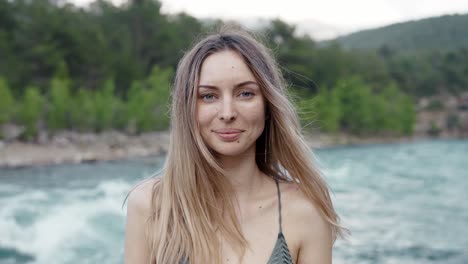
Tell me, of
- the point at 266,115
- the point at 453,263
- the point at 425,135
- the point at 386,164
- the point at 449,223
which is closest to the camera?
the point at 266,115

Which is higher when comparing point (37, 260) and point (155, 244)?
point (155, 244)

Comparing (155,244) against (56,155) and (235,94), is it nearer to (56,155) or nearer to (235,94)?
(235,94)

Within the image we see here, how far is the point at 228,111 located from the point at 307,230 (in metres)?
0.49

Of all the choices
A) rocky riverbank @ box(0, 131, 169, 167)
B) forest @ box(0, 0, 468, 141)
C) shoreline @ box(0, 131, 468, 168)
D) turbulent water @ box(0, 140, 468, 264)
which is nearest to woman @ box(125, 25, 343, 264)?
turbulent water @ box(0, 140, 468, 264)

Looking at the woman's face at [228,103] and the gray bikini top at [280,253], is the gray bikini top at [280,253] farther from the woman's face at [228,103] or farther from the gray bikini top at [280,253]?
the woman's face at [228,103]

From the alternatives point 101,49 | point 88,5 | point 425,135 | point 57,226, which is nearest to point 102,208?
point 57,226

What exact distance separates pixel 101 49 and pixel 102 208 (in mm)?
27469

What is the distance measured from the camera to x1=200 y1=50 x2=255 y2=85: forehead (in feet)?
5.78

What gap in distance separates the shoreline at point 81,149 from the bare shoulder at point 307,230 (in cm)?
2115

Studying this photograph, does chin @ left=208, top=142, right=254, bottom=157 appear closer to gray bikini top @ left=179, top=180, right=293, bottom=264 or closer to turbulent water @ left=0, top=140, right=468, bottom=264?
gray bikini top @ left=179, top=180, right=293, bottom=264

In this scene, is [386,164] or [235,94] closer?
[235,94]

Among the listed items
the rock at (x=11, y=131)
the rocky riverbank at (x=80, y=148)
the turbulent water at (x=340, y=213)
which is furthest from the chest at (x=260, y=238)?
the rock at (x=11, y=131)

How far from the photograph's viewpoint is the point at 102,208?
42.8 ft

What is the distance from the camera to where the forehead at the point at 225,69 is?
5.78ft
